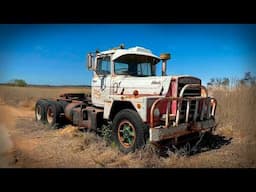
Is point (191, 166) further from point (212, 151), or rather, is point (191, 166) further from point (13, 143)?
point (13, 143)

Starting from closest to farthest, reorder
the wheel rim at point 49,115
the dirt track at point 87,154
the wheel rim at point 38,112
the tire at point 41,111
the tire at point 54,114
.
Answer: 1. the dirt track at point 87,154
2. the tire at point 54,114
3. the wheel rim at point 49,115
4. the tire at point 41,111
5. the wheel rim at point 38,112

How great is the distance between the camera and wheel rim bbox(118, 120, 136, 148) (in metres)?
4.77

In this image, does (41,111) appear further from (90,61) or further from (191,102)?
(191,102)

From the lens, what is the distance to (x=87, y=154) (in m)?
5.04

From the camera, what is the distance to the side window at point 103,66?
6.05m

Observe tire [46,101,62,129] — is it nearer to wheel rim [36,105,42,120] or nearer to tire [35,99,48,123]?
tire [35,99,48,123]

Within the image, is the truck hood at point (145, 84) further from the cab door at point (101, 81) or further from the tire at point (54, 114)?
the tire at point (54, 114)

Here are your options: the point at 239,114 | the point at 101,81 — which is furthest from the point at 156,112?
the point at 239,114

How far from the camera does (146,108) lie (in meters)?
4.46

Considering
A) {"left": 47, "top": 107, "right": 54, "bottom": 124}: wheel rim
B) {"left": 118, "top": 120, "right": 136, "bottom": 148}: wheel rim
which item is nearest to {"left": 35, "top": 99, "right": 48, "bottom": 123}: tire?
{"left": 47, "top": 107, "right": 54, "bottom": 124}: wheel rim

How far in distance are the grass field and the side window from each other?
5.56 feet

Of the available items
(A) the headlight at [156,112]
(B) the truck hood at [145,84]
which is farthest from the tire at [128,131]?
(B) the truck hood at [145,84]

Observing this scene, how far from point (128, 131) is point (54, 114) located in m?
3.43

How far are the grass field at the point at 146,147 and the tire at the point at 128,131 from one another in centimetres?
16
